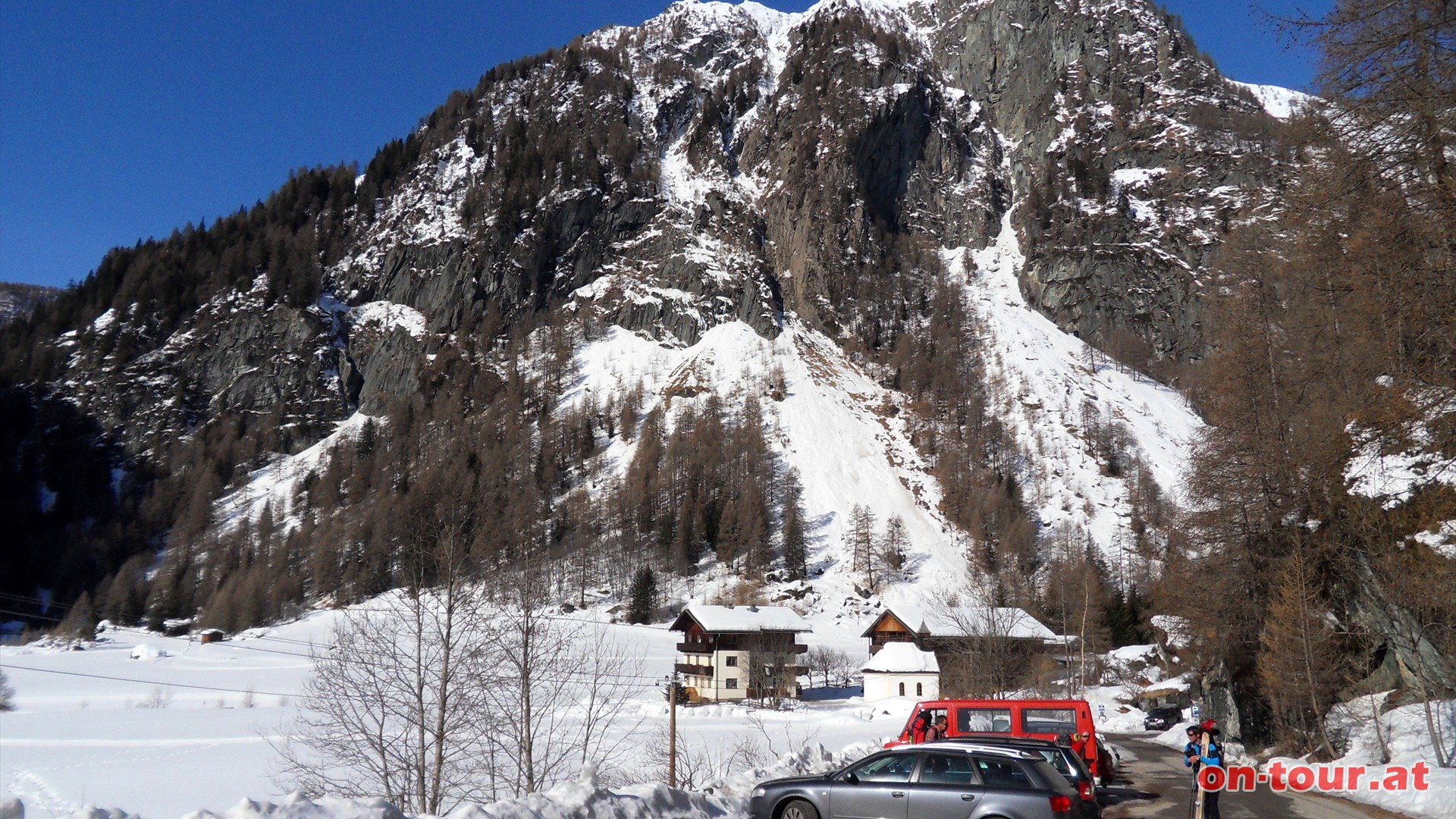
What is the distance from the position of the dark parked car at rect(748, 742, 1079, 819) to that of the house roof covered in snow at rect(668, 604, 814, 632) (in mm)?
50883

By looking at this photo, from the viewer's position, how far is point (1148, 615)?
240 feet

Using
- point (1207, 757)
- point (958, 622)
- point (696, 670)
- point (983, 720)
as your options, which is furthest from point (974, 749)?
point (696, 670)

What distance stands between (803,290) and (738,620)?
10259 cm

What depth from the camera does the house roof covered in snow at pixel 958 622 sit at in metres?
56.1

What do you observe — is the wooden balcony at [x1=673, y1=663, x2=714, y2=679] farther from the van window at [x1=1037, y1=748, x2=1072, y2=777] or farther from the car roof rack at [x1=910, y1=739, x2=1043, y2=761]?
the car roof rack at [x1=910, y1=739, x2=1043, y2=761]

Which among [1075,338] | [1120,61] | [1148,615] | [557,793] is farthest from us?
[1120,61]

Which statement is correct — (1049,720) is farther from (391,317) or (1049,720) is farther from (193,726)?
(391,317)

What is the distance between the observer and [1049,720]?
19219 millimetres

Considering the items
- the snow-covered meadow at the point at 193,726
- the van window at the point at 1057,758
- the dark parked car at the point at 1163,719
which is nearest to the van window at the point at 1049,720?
the snow-covered meadow at the point at 193,726

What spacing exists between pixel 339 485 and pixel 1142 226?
151 meters

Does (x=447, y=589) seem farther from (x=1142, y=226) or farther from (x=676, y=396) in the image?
(x=1142, y=226)

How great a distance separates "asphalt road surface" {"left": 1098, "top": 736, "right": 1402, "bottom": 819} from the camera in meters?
15.4

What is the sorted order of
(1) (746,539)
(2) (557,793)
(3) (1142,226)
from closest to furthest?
1. (2) (557,793)
2. (1) (746,539)
3. (3) (1142,226)

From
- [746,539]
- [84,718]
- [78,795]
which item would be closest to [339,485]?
[746,539]
